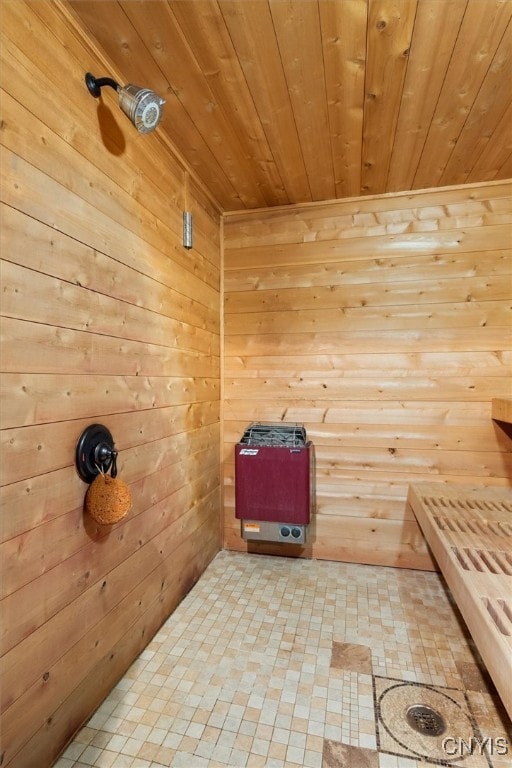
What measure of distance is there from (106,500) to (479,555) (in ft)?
4.09

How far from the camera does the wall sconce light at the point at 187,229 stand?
6.35 feet

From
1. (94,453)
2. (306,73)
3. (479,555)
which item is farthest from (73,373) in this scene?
(479,555)

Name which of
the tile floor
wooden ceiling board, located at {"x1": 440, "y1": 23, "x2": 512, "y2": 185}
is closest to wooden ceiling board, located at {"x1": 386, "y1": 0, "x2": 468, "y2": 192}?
wooden ceiling board, located at {"x1": 440, "y1": 23, "x2": 512, "y2": 185}

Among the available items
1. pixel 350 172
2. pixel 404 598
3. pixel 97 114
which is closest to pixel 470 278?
pixel 350 172

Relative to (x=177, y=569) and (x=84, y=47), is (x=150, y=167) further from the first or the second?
(x=177, y=569)

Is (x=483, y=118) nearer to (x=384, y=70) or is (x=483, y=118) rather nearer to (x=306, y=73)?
(x=384, y=70)

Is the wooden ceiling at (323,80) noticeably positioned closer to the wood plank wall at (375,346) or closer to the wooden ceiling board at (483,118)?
the wooden ceiling board at (483,118)

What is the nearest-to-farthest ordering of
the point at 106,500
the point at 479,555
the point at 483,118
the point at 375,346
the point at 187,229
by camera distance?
the point at 106,500 < the point at 479,555 < the point at 483,118 < the point at 187,229 < the point at 375,346

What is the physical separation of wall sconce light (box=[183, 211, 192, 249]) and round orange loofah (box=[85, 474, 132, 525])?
126cm

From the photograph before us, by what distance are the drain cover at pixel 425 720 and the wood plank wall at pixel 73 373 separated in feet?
3.32

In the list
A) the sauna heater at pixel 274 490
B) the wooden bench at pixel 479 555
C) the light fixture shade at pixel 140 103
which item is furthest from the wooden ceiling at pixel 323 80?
the wooden bench at pixel 479 555

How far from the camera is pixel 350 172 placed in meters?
2.02

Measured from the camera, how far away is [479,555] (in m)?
1.31

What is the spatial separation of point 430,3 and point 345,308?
1.36m
